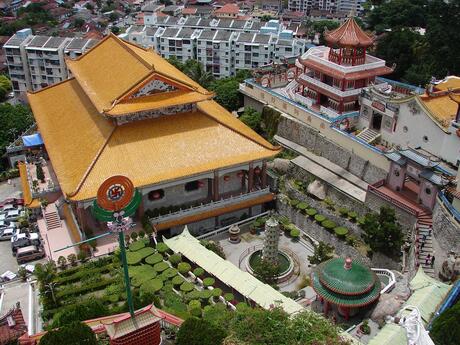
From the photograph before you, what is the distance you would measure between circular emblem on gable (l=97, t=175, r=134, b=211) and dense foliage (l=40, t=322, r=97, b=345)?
16.1 ft

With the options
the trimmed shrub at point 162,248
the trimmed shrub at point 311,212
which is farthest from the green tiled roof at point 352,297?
the trimmed shrub at point 162,248

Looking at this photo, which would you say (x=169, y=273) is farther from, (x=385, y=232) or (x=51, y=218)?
(x=385, y=232)

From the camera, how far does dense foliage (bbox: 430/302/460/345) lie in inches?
803

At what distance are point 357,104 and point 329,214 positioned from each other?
39.0 feet

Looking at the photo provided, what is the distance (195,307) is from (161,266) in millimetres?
4894

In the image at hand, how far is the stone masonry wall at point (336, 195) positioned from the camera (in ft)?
119

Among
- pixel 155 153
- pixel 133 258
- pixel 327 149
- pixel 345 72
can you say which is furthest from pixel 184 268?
pixel 345 72

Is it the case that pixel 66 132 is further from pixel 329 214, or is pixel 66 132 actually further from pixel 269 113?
pixel 329 214

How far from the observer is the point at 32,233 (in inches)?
1475

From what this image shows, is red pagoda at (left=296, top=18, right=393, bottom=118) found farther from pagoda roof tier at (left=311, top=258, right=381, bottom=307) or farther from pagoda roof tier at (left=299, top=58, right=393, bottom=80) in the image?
pagoda roof tier at (left=311, top=258, right=381, bottom=307)

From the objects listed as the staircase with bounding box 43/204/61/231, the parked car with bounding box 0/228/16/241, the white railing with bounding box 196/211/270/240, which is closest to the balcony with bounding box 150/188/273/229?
the white railing with bounding box 196/211/270/240

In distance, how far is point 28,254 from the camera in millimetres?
35531

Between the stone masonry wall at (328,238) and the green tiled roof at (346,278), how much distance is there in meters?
5.39

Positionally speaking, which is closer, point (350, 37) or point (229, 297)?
point (229, 297)
